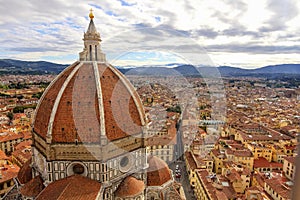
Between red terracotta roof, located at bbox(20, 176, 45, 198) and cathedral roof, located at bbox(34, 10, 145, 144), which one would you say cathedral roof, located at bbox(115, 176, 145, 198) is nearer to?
cathedral roof, located at bbox(34, 10, 145, 144)

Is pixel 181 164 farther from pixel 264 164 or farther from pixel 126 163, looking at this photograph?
pixel 126 163

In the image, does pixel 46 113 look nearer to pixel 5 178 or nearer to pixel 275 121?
pixel 5 178

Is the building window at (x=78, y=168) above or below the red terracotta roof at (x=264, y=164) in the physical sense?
above

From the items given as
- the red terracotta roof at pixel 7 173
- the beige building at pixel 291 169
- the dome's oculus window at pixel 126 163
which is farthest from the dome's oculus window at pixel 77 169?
the red terracotta roof at pixel 7 173

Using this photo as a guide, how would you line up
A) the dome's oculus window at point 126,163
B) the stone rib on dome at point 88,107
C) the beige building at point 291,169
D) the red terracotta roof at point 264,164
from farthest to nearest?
the red terracotta roof at point 264,164 → the dome's oculus window at point 126,163 → the stone rib on dome at point 88,107 → the beige building at point 291,169

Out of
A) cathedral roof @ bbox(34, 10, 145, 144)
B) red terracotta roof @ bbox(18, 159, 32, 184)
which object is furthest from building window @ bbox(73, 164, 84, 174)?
red terracotta roof @ bbox(18, 159, 32, 184)

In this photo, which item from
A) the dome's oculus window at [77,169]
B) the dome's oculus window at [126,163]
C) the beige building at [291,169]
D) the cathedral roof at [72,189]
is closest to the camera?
the beige building at [291,169]

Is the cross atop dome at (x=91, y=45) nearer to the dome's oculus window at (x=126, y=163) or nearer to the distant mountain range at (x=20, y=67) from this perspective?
the dome's oculus window at (x=126, y=163)
